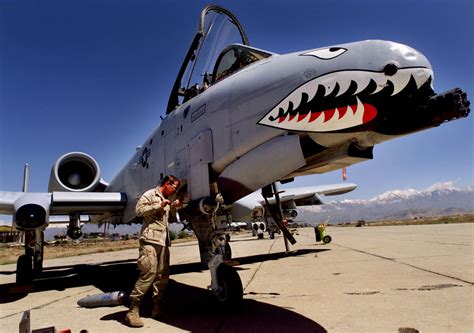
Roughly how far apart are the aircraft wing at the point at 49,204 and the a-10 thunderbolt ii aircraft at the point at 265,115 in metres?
0.03

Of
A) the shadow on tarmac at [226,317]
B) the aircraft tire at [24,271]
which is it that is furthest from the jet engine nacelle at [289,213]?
the shadow on tarmac at [226,317]

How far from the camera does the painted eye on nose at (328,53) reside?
366 centimetres

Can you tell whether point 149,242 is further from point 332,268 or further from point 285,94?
point 332,268

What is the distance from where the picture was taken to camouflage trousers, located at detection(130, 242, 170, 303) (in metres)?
3.88

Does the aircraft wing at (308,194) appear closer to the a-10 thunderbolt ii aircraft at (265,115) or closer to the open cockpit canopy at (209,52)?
the open cockpit canopy at (209,52)

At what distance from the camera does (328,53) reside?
376cm

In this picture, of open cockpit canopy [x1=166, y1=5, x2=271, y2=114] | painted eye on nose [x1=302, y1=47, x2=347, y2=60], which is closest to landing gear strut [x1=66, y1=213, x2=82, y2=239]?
open cockpit canopy [x1=166, y1=5, x2=271, y2=114]

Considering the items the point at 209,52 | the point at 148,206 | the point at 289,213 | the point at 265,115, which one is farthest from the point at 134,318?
the point at 289,213

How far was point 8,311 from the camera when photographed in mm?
5090

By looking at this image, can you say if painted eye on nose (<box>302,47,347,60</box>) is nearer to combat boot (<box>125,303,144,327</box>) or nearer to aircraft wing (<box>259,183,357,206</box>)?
combat boot (<box>125,303,144,327</box>)

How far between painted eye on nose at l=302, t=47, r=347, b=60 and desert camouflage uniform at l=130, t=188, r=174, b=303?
8.53 ft

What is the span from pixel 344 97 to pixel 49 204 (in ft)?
Answer: 21.7

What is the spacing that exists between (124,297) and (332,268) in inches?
176

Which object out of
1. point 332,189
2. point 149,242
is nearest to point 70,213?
point 149,242
